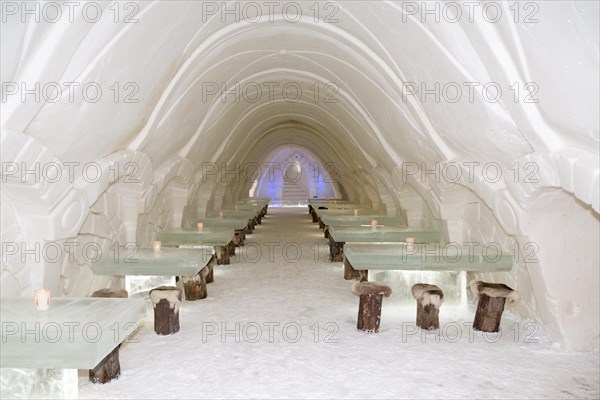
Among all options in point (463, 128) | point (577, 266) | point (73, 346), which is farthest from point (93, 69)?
point (577, 266)

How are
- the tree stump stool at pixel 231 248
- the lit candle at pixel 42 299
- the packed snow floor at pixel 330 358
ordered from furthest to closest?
the tree stump stool at pixel 231 248 < the packed snow floor at pixel 330 358 < the lit candle at pixel 42 299

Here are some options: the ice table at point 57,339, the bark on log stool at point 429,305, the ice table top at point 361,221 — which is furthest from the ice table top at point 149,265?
the ice table top at point 361,221

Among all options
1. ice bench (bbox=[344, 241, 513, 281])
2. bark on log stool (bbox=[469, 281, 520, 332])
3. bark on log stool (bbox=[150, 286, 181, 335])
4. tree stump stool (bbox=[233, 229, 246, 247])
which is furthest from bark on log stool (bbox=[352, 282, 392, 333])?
tree stump stool (bbox=[233, 229, 246, 247])

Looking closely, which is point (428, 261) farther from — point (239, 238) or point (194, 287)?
point (239, 238)

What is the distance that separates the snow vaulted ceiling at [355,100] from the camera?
313 centimetres

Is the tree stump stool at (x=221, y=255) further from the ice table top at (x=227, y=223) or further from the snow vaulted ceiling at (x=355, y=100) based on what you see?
the snow vaulted ceiling at (x=355, y=100)

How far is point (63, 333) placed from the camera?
2738 millimetres

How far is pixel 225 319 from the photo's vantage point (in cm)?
527

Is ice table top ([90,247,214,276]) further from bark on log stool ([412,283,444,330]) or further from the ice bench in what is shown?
bark on log stool ([412,283,444,330])

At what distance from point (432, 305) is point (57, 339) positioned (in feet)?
11.3

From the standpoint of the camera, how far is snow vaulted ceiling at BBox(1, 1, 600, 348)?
10.3 ft

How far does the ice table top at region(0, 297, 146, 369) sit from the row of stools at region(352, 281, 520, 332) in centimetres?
229

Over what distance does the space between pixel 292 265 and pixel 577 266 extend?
A: 15.6 ft

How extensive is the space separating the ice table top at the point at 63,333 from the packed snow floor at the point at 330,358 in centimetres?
62
